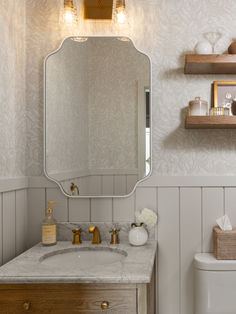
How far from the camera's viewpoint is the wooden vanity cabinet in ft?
3.85

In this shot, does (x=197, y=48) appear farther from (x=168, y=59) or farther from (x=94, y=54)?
(x=94, y=54)

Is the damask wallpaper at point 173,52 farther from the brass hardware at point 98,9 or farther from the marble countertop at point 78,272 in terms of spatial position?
the marble countertop at point 78,272

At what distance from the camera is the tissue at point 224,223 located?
5.23ft

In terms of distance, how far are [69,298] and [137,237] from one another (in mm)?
484

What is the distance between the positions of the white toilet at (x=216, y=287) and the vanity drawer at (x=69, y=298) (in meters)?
0.48

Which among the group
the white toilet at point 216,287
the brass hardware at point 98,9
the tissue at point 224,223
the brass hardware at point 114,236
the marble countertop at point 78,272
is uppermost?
the brass hardware at point 98,9

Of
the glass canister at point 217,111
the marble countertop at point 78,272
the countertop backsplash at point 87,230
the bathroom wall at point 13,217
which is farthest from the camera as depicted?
the countertop backsplash at point 87,230

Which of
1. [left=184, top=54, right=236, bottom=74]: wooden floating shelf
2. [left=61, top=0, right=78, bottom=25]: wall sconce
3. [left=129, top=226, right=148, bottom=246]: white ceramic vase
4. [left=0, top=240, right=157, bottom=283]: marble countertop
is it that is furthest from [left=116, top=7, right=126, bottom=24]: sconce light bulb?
[left=0, top=240, right=157, bottom=283]: marble countertop

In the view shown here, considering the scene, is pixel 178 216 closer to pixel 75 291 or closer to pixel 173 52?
pixel 75 291

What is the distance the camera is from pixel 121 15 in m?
1.71

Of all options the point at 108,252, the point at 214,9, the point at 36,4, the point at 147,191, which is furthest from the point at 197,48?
the point at 108,252

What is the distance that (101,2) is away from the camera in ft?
5.56

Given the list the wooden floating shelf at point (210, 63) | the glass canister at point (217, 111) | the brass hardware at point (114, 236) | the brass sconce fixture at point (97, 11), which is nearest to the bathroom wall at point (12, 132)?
the brass sconce fixture at point (97, 11)

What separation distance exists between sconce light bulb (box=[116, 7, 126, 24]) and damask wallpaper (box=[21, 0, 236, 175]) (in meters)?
0.04
